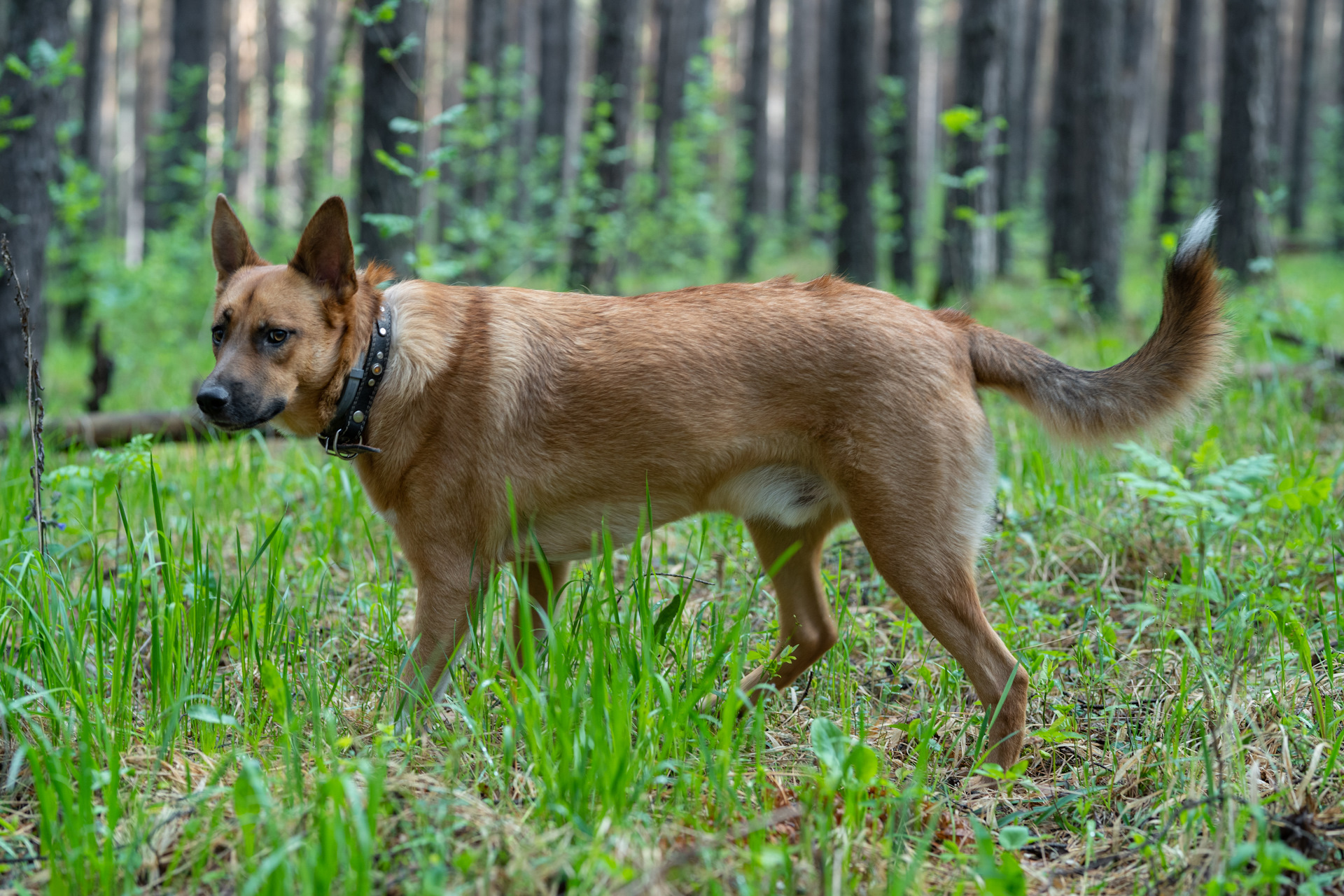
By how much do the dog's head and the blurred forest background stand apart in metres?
2.03

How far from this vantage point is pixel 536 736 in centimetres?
224

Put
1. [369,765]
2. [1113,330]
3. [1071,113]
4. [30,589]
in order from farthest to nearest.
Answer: [1071,113] → [1113,330] → [30,589] → [369,765]

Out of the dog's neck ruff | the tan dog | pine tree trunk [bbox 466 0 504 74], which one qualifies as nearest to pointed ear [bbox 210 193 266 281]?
the tan dog

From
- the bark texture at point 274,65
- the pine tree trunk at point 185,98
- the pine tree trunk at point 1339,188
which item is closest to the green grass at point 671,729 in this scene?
the pine tree trunk at point 185,98

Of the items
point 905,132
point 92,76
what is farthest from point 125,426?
point 92,76

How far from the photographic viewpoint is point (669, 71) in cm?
1927

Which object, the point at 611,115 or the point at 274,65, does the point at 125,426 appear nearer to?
the point at 611,115

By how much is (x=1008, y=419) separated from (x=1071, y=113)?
1073cm

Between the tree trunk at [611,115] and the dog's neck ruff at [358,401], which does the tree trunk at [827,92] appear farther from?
the dog's neck ruff at [358,401]

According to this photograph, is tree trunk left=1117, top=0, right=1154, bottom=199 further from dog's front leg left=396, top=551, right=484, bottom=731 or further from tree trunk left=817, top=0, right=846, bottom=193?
dog's front leg left=396, top=551, right=484, bottom=731

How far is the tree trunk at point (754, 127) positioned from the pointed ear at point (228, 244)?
54.0 feet

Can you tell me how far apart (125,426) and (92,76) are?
13.6 meters

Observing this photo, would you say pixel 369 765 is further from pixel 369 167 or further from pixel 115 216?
pixel 115 216

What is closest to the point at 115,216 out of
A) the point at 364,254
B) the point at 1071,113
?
the point at 364,254
